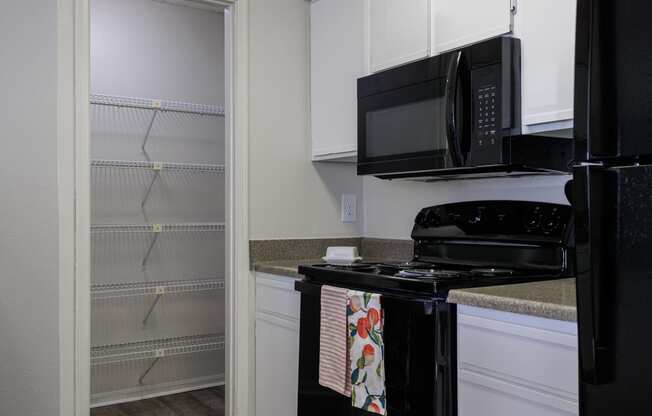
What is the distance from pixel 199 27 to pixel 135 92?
0.60 metres

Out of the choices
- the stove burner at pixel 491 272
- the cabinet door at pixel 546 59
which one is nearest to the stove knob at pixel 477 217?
the stove burner at pixel 491 272

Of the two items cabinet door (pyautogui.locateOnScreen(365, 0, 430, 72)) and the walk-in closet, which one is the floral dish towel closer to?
cabinet door (pyautogui.locateOnScreen(365, 0, 430, 72))

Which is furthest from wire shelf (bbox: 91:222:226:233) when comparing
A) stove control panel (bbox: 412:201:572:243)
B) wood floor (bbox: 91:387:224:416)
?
stove control panel (bbox: 412:201:572:243)

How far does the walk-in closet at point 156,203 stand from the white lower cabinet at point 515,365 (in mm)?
2110

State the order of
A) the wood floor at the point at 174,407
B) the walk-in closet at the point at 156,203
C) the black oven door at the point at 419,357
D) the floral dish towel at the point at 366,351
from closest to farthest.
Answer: the black oven door at the point at 419,357, the floral dish towel at the point at 366,351, the wood floor at the point at 174,407, the walk-in closet at the point at 156,203

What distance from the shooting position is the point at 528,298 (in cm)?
136

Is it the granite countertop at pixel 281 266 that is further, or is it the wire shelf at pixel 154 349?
the wire shelf at pixel 154 349

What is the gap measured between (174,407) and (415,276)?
2.17 metres

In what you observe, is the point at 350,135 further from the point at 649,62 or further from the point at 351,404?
the point at 649,62

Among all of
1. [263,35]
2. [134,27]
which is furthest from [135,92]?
[263,35]

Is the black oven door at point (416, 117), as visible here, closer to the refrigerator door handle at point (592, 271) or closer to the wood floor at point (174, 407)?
the refrigerator door handle at point (592, 271)

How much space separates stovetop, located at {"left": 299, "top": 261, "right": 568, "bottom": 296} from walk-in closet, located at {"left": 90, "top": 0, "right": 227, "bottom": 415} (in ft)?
4.94

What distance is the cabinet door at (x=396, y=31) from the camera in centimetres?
208

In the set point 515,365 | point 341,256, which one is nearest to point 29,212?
point 341,256
